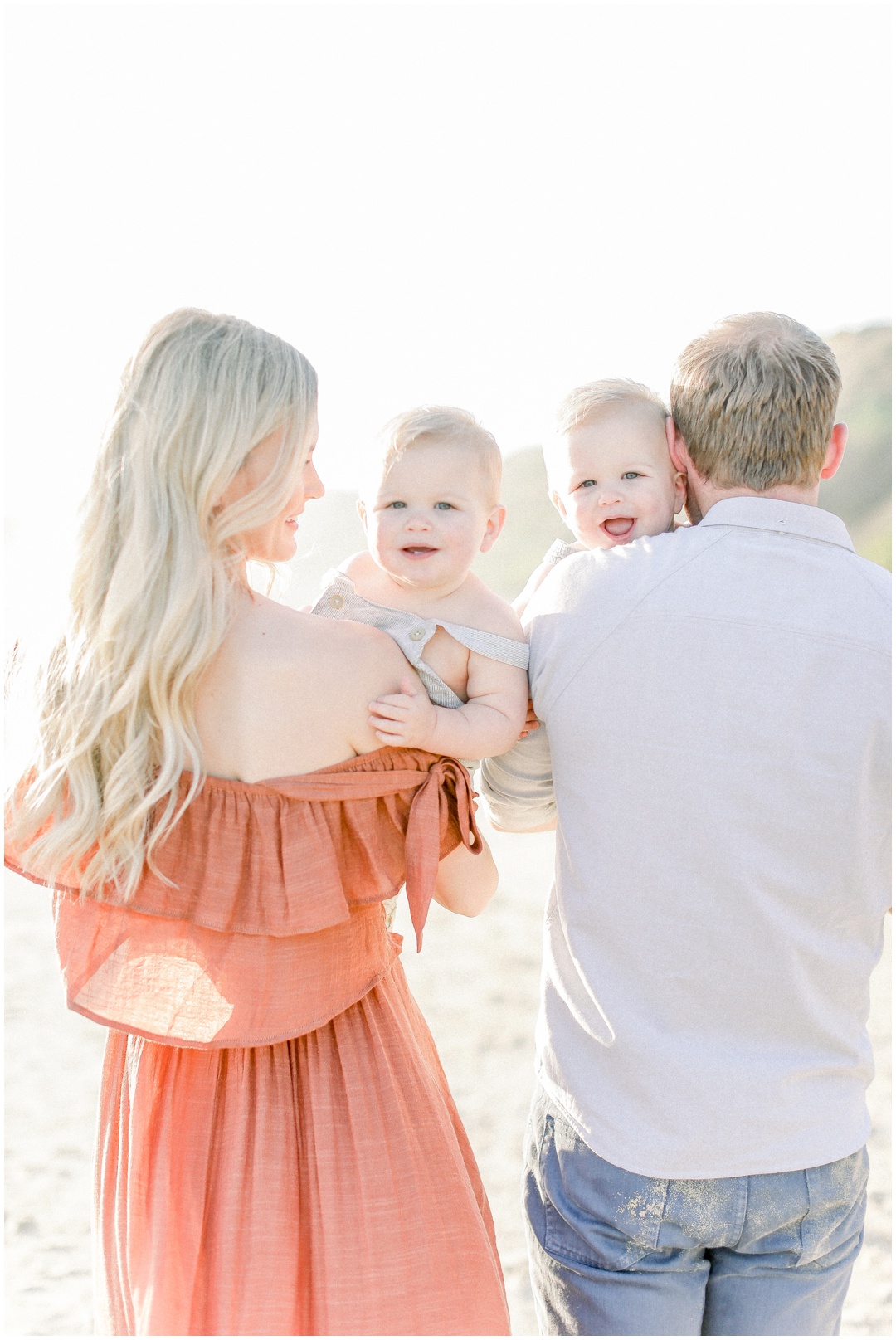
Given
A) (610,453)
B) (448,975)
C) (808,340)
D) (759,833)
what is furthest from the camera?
(448,975)

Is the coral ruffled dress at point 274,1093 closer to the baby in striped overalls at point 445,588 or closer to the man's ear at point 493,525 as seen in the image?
the baby in striped overalls at point 445,588

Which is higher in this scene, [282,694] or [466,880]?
[282,694]

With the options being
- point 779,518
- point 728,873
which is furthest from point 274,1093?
point 779,518

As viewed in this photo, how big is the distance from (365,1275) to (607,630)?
3.64ft

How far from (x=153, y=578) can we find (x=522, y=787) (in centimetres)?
75

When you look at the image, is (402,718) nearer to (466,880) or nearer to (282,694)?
(282,694)

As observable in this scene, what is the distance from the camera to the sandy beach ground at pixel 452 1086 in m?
3.66

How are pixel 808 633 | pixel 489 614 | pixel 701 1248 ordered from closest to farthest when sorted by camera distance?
pixel 808 633 → pixel 701 1248 → pixel 489 614

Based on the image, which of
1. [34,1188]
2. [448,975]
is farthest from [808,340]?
[448,975]

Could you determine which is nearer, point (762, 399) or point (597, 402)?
point (762, 399)

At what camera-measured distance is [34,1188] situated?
418 cm

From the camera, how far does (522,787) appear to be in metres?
2.00

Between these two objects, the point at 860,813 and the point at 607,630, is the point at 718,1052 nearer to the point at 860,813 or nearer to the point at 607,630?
the point at 860,813

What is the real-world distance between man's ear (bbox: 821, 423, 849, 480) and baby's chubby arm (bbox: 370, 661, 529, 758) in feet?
2.04
